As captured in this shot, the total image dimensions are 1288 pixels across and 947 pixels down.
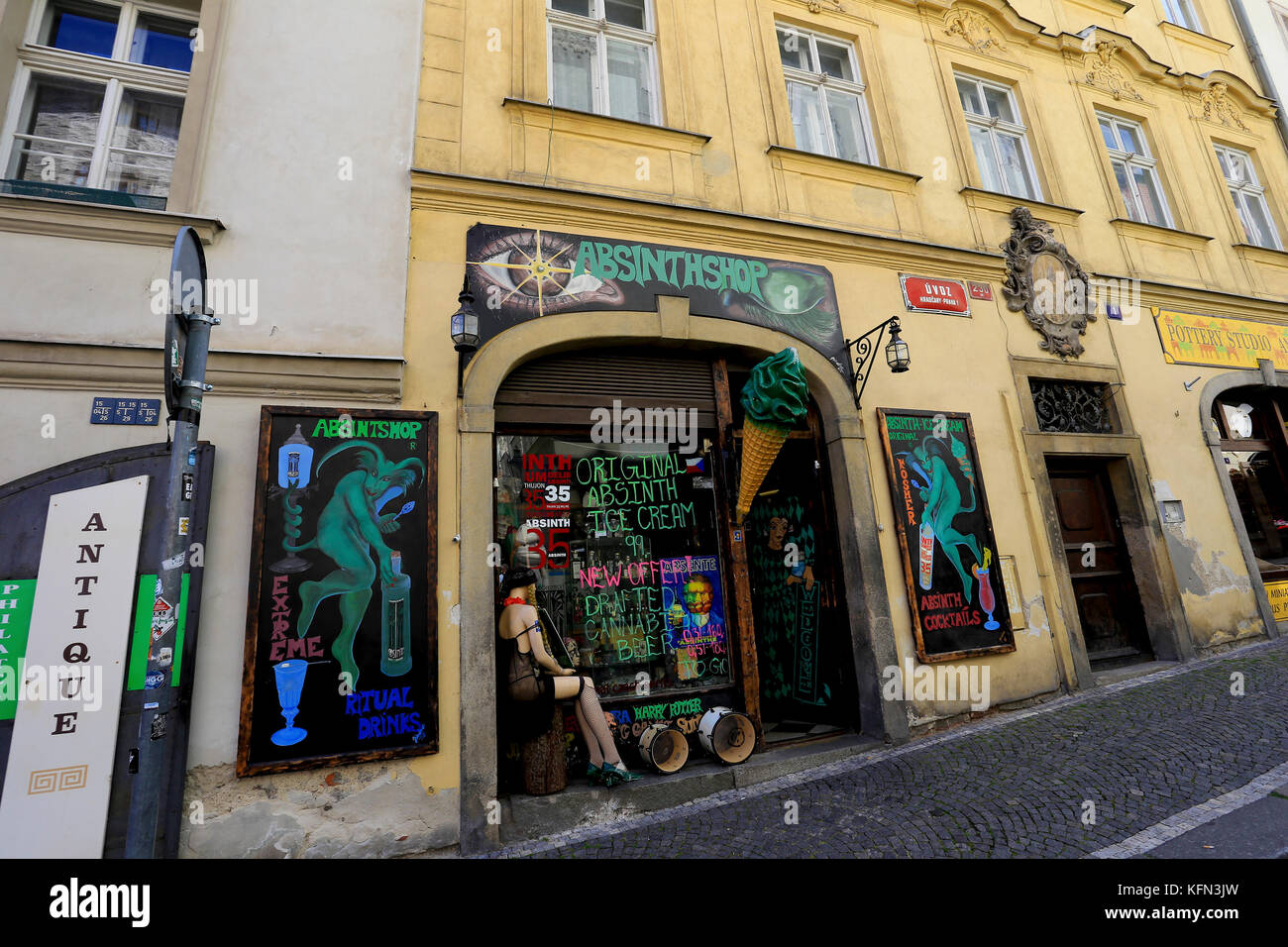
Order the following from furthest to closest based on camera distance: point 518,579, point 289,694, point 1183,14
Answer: point 1183,14 < point 518,579 < point 289,694

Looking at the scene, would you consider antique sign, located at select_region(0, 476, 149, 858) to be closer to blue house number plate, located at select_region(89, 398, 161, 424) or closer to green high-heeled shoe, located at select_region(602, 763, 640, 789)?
blue house number plate, located at select_region(89, 398, 161, 424)

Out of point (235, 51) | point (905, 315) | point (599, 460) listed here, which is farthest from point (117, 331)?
point (905, 315)

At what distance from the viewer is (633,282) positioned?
16.6ft

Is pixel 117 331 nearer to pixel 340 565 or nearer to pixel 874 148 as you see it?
pixel 340 565

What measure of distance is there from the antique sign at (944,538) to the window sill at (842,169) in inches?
102

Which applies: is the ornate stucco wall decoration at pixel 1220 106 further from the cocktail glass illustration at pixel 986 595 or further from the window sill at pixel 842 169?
the cocktail glass illustration at pixel 986 595

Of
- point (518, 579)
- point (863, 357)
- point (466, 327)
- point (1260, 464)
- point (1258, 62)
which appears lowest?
point (518, 579)

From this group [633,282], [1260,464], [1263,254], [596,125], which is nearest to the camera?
[633,282]

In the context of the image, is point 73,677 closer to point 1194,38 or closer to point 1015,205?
point 1015,205

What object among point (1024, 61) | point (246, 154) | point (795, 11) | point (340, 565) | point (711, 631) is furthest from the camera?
point (1024, 61)

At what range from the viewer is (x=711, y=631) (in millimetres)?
4945

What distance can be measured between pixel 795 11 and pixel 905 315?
3.69 meters

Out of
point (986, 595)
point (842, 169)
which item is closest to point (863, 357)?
point (842, 169)

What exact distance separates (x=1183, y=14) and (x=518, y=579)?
47.4ft
